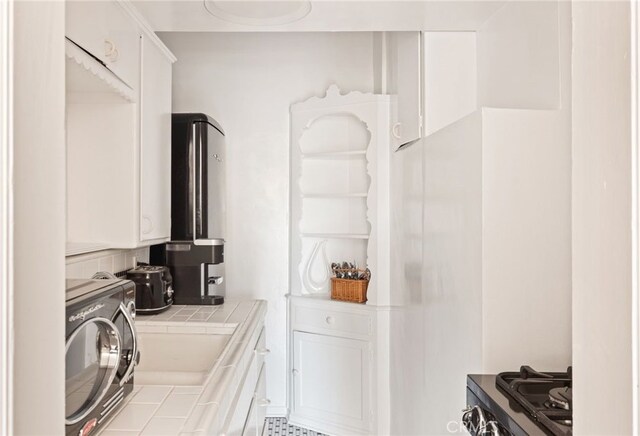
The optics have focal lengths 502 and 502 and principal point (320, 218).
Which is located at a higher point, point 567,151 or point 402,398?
point 567,151

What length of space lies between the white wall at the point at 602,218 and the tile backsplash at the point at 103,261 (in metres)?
1.76

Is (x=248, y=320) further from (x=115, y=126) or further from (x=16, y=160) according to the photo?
(x=16, y=160)

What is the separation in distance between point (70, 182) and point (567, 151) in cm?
176

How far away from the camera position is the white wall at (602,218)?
1.43 feet

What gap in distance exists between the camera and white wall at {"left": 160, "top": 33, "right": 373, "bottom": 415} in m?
3.41

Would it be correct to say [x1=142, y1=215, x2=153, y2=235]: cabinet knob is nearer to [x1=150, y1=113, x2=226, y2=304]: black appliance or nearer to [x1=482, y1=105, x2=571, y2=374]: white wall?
[x1=150, y1=113, x2=226, y2=304]: black appliance

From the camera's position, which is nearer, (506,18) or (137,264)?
(506,18)

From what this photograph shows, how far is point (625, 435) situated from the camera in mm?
441

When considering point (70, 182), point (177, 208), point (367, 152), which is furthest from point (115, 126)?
point (367, 152)

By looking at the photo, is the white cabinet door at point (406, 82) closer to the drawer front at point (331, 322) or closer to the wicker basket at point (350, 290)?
the wicker basket at point (350, 290)

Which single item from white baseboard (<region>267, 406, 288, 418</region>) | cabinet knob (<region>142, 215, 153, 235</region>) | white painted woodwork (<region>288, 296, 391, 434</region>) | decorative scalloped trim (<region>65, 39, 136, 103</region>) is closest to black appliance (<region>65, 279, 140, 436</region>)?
decorative scalloped trim (<region>65, 39, 136, 103</region>)

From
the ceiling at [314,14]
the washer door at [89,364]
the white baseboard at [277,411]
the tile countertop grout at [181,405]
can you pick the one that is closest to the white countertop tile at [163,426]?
the tile countertop grout at [181,405]

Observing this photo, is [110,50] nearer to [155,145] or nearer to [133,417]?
[155,145]

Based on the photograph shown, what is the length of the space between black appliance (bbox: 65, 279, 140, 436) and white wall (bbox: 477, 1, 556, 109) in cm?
144
